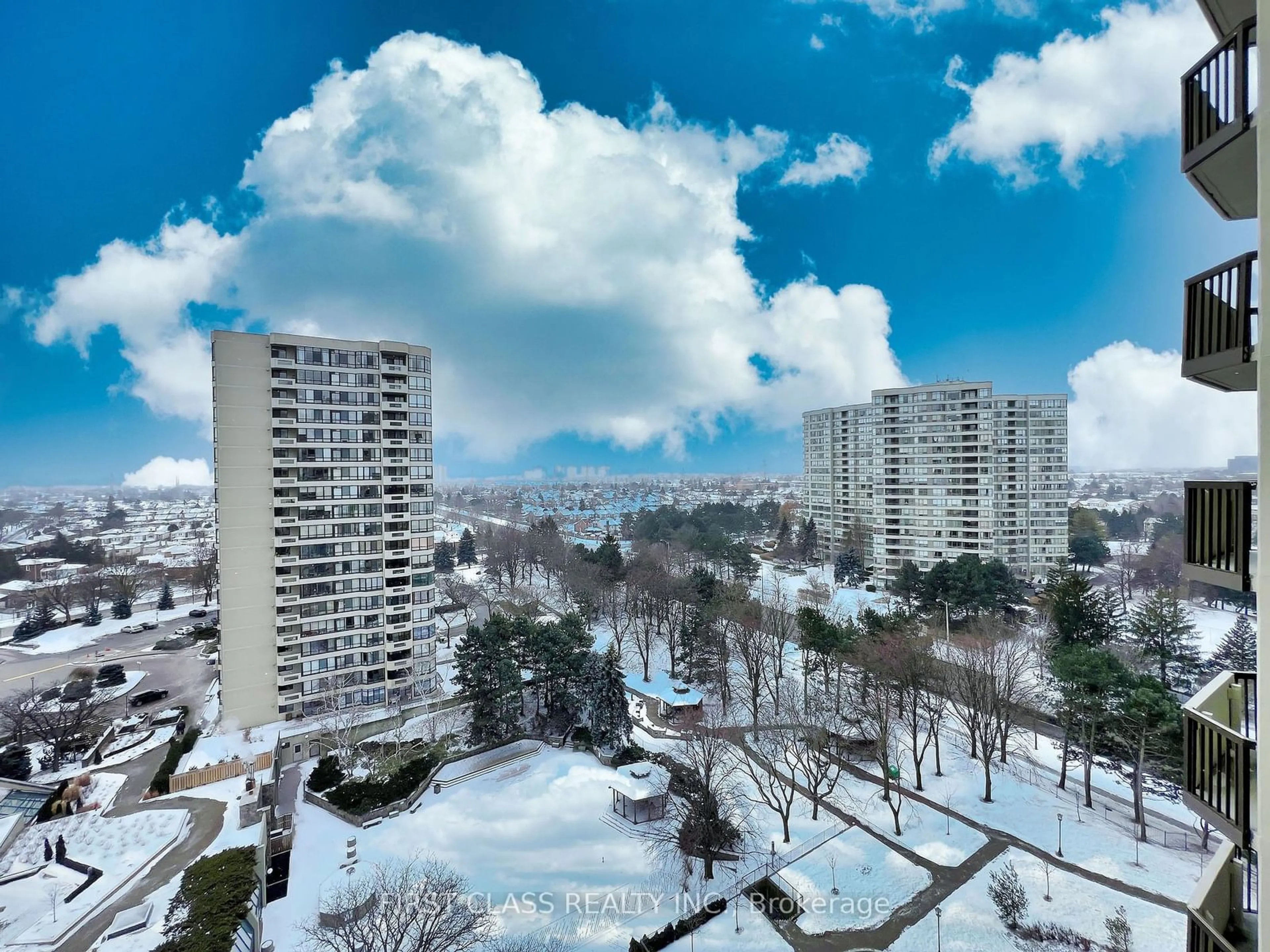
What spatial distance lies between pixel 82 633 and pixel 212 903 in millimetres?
29850

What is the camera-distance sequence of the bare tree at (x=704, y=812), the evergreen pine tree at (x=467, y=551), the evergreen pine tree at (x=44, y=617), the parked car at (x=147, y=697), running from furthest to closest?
1. the evergreen pine tree at (x=467, y=551)
2. the evergreen pine tree at (x=44, y=617)
3. the parked car at (x=147, y=697)
4. the bare tree at (x=704, y=812)

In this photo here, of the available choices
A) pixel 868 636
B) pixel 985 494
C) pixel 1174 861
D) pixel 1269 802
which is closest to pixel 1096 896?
pixel 1174 861

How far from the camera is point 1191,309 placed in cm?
304

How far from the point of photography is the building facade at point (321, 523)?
16.6 m

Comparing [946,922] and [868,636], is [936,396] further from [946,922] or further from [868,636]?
[946,922]

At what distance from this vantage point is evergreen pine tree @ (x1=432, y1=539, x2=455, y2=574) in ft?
130

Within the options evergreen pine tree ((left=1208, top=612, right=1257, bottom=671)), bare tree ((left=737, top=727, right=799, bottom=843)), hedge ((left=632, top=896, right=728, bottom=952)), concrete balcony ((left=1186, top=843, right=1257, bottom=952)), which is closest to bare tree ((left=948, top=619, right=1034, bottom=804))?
bare tree ((left=737, top=727, right=799, bottom=843))

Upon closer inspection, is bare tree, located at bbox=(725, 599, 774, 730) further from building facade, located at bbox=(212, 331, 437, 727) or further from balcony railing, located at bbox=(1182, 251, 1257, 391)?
balcony railing, located at bbox=(1182, 251, 1257, 391)

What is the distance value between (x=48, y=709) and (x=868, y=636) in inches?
1117

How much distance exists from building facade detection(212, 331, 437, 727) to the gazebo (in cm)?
937

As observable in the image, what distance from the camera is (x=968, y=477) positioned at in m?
30.5

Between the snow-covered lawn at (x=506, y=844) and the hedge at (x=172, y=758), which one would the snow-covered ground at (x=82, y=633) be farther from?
Answer: the snow-covered lawn at (x=506, y=844)

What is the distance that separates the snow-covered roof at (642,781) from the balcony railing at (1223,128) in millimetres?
13452

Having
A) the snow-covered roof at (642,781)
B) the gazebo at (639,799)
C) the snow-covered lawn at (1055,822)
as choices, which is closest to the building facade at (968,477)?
the snow-covered lawn at (1055,822)
